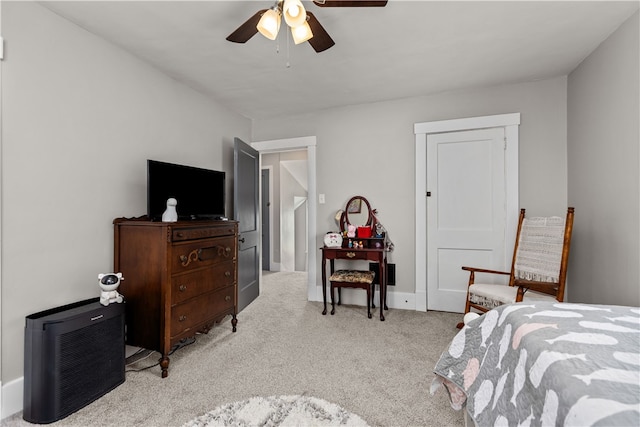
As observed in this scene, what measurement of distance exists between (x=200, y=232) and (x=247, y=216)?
125 cm

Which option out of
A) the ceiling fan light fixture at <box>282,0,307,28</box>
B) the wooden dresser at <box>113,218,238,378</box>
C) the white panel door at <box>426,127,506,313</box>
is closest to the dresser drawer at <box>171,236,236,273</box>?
the wooden dresser at <box>113,218,238,378</box>

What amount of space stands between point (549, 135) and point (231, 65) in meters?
3.03

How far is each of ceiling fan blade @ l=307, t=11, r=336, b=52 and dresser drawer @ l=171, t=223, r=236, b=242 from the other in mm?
1510

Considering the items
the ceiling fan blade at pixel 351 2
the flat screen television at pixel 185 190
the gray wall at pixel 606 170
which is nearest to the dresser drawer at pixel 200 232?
the flat screen television at pixel 185 190

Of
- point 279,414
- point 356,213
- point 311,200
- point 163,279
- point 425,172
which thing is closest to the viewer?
point 279,414

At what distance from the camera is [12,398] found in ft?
5.34

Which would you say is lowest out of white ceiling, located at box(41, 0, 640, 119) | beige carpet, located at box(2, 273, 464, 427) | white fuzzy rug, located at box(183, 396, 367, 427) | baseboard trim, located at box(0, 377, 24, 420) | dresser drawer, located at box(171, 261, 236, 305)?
beige carpet, located at box(2, 273, 464, 427)

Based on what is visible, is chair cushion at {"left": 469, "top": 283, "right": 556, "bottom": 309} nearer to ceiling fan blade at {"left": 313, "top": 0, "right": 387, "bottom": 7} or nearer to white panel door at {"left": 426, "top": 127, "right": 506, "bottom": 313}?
white panel door at {"left": 426, "top": 127, "right": 506, "bottom": 313}

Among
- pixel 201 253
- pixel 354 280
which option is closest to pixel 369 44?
pixel 201 253

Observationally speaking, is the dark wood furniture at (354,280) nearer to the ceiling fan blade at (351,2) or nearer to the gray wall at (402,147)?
the gray wall at (402,147)

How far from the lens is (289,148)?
151 inches

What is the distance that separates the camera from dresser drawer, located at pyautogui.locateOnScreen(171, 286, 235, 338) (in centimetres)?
207

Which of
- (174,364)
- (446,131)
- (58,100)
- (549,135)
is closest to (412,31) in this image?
(446,131)

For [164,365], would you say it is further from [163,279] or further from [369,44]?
[369,44]
